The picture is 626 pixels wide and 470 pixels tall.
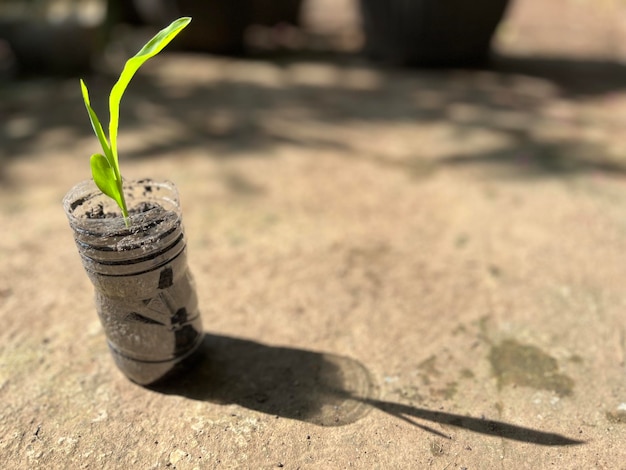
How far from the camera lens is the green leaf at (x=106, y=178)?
1585 mm

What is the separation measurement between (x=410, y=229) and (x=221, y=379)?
50.1 inches

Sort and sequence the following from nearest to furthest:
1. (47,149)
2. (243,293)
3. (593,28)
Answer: (243,293) → (47,149) → (593,28)

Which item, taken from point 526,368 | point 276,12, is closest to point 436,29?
point 276,12

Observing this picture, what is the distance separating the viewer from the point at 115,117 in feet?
5.11

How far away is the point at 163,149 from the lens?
3.63m

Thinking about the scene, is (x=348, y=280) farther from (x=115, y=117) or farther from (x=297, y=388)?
(x=115, y=117)

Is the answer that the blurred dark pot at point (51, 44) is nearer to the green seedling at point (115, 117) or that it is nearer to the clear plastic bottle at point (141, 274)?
the clear plastic bottle at point (141, 274)

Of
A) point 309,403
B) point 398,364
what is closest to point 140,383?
point 309,403

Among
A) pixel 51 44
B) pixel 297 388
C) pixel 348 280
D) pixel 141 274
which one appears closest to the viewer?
pixel 141 274

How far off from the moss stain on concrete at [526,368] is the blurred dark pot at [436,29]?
11.1ft

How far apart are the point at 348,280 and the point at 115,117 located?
124 cm

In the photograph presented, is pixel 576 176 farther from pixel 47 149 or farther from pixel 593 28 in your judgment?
pixel 593 28

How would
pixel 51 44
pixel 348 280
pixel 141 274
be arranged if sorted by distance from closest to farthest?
pixel 141 274 < pixel 348 280 < pixel 51 44

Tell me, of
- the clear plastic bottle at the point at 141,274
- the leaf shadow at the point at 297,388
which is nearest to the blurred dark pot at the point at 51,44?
the clear plastic bottle at the point at 141,274
